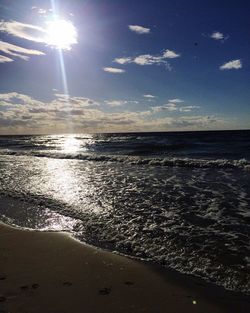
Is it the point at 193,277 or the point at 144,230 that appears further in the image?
the point at 144,230

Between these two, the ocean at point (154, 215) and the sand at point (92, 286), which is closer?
the sand at point (92, 286)

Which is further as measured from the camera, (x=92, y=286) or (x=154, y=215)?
(x=154, y=215)

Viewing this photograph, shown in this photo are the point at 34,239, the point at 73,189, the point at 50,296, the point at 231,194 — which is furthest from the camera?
the point at 73,189

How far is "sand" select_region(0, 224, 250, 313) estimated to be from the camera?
4309mm

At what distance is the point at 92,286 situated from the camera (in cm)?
488

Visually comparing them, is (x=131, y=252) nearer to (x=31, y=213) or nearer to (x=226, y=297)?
(x=226, y=297)

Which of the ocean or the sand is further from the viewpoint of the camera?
the ocean

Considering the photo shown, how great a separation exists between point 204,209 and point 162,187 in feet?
11.4

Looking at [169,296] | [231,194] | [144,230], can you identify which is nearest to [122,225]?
[144,230]

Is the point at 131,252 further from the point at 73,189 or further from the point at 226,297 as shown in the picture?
the point at 73,189

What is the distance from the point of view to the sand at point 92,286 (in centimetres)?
431

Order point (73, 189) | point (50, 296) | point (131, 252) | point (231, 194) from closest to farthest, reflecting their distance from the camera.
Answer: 1. point (50, 296)
2. point (131, 252)
3. point (231, 194)
4. point (73, 189)

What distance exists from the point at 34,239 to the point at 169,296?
3381mm

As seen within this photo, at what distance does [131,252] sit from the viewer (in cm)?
636
